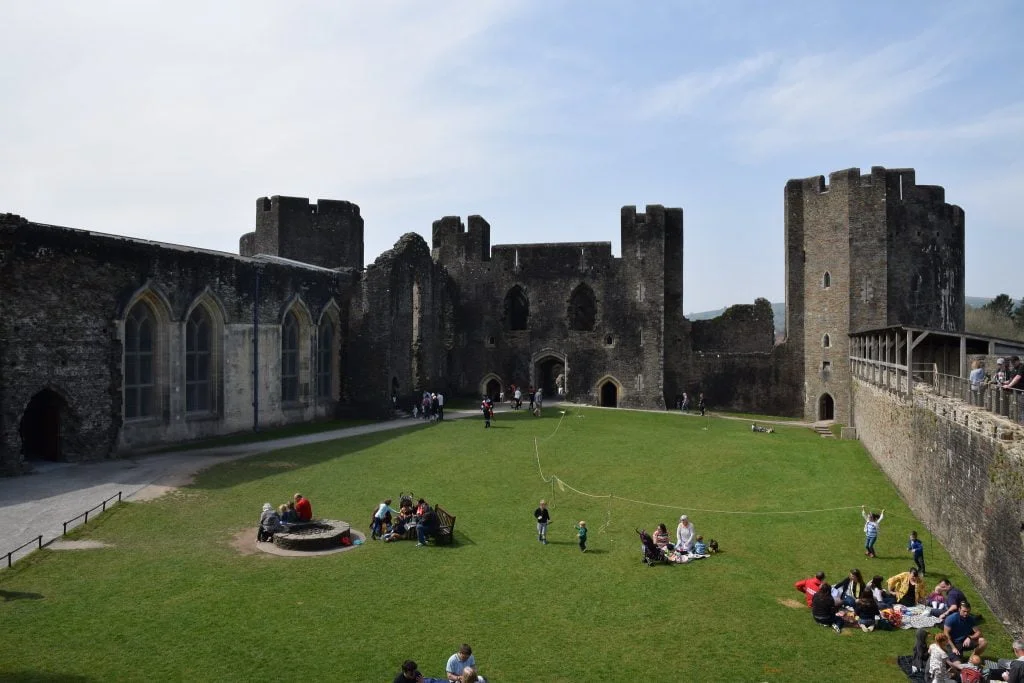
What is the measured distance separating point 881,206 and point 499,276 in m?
19.7

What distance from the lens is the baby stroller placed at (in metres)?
15.3

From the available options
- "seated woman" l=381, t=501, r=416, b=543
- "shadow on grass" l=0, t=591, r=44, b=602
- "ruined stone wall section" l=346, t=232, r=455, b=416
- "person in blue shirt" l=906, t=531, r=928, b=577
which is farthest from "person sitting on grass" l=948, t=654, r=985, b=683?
"ruined stone wall section" l=346, t=232, r=455, b=416

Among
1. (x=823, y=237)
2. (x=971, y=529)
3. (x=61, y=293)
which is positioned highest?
(x=823, y=237)

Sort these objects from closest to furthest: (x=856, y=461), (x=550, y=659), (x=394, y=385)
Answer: (x=550, y=659) → (x=856, y=461) → (x=394, y=385)

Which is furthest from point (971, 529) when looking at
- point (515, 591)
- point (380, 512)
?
point (380, 512)

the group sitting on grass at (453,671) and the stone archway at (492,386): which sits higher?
the stone archway at (492,386)

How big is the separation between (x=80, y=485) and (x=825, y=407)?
107ft

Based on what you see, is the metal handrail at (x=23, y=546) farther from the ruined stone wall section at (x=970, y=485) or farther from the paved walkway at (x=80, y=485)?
the ruined stone wall section at (x=970, y=485)

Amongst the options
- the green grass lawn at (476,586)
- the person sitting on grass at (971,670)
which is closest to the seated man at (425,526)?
the green grass lawn at (476,586)

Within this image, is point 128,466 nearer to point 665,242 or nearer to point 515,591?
point 515,591

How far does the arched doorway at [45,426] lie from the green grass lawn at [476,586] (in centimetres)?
467

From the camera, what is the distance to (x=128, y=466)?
22328 mm

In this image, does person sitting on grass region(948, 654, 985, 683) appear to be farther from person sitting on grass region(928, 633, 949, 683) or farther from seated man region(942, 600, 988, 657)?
seated man region(942, 600, 988, 657)

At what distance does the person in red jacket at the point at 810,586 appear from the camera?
1307 centimetres
